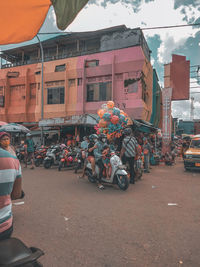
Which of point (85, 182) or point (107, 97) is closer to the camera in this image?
point (85, 182)

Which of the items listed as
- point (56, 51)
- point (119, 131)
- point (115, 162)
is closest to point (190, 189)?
point (115, 162)

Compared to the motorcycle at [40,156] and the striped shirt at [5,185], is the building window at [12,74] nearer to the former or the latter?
the motorcycle at [40,156]

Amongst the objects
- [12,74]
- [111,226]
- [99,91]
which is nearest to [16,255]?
[111,226]

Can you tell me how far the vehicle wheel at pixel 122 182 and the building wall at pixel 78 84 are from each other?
1083cm

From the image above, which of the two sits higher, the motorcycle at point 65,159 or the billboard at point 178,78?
the billboard at point 178,78

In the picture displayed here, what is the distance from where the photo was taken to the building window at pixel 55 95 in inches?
778

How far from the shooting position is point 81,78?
18922 mm

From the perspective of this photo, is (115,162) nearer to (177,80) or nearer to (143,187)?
(143,187)

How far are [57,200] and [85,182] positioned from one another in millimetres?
2304

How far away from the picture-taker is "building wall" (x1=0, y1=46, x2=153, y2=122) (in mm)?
16578

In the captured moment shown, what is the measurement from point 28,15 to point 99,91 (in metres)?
16.3

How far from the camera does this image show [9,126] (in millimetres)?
12430

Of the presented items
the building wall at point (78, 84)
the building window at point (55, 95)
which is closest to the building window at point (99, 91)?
the building wall at point (78, 84)

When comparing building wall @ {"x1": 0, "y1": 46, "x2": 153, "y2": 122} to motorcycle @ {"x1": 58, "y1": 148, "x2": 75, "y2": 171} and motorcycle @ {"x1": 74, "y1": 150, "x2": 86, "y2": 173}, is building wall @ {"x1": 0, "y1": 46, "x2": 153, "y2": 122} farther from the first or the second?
motorcycle @ {"x1": 74, "y1": 150, "x2": 86, "y2": 173}
